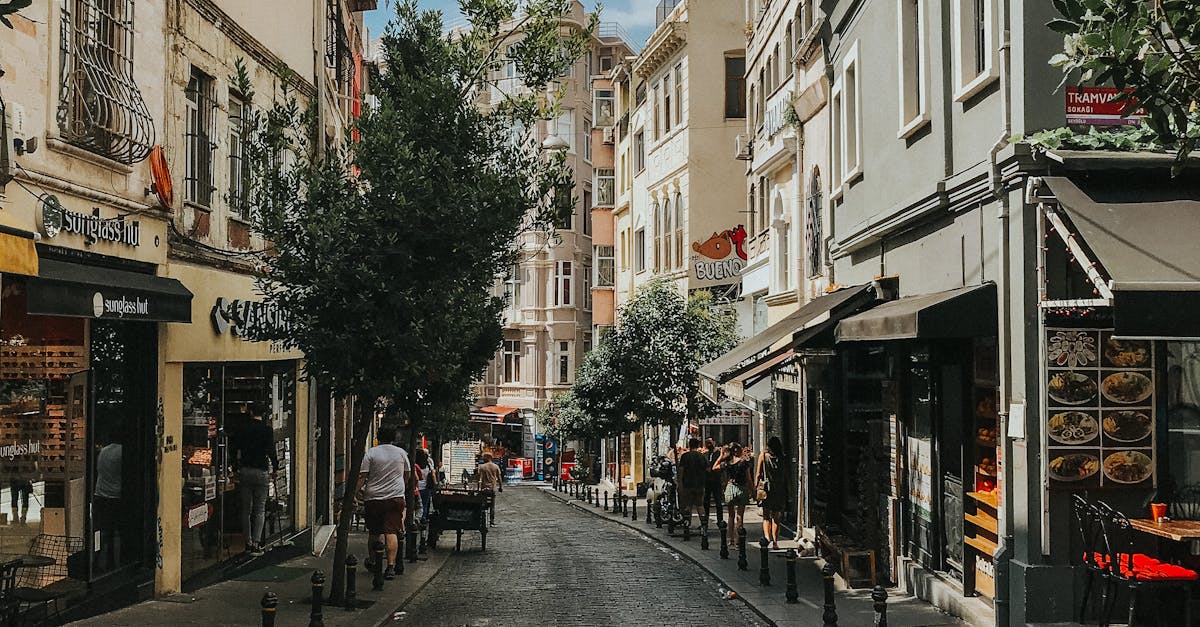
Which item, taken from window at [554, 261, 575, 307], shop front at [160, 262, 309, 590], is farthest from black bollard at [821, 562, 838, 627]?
window at [554, 261, 575, 307]

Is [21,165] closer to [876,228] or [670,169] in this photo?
[876,228]

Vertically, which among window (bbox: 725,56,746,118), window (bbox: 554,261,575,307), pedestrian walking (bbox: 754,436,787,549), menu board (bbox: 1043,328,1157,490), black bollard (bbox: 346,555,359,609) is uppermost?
window (bbox: 725,56,746,118)

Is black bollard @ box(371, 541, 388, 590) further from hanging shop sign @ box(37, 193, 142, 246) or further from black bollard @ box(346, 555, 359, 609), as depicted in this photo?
hanging shop sign @ box(37, 193, 142, 246)

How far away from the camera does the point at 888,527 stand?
16.0 m

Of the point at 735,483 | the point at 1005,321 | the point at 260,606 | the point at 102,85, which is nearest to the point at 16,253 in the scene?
the point at 102,85

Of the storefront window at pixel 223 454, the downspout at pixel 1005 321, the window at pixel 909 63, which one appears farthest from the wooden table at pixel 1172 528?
the storefront window at pixel 223 454

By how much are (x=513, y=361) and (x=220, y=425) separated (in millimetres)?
48966

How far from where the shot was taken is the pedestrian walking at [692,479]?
76.4 feet

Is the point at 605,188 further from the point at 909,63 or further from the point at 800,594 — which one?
the point at 800,594

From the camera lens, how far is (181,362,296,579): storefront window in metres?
15.2

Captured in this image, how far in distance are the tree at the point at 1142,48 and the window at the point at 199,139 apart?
1154cm

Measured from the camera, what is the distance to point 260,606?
14.1 metres

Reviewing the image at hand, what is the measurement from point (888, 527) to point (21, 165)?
1078 cm

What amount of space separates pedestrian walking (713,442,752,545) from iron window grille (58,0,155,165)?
35.2 feet
